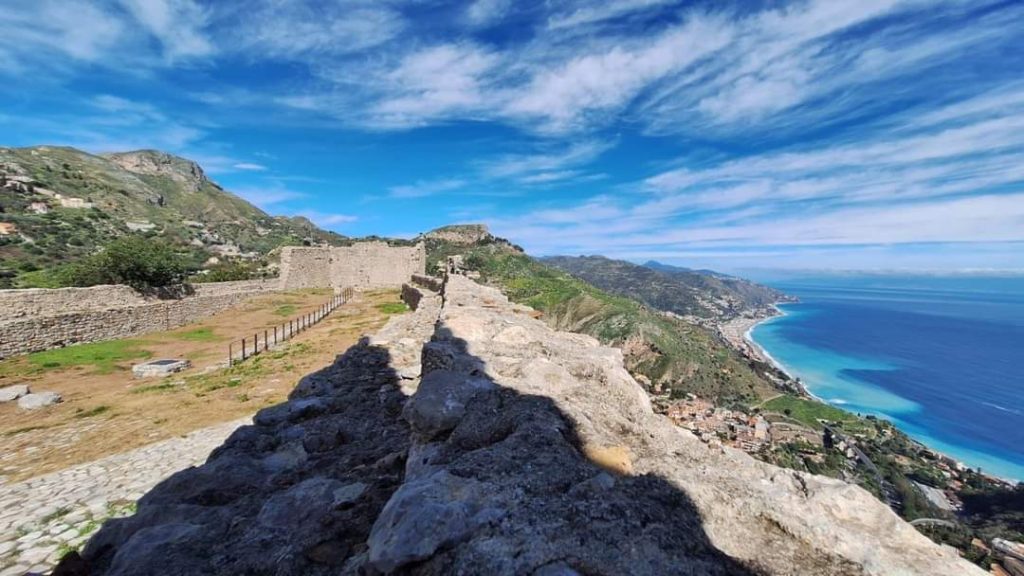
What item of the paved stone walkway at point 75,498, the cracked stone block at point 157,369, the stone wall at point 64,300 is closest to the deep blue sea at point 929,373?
the paved stone walkway at point 75,498

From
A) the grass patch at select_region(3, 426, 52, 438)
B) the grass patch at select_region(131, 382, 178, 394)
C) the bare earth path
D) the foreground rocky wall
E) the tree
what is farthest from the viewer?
the tree

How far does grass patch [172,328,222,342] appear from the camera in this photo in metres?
20.8

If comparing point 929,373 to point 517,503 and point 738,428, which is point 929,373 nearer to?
point 738,428

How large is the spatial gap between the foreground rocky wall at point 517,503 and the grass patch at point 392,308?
19.4m

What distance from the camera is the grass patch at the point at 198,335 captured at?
68.3 ft

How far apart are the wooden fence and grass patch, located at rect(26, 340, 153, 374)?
11.7 feet

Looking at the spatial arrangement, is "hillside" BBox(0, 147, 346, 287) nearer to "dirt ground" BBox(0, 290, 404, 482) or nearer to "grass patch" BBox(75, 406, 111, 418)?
"dirt ground" BBox(0, 290, 404, 482)

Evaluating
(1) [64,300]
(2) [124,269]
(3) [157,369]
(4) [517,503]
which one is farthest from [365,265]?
(4) [517,503]

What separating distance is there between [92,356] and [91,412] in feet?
30.2

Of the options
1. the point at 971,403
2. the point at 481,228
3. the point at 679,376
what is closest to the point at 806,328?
the point at 971,403

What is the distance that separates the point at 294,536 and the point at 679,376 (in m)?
36.0

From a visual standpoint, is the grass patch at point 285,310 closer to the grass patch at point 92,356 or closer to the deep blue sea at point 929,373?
the grass patch at point 92,356

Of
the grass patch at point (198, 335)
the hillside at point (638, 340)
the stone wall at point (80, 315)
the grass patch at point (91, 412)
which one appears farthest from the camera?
the hillside at point (638, 340)

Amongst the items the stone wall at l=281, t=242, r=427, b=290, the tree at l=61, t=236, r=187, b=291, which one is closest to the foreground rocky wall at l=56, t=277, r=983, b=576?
the tree at l=61, t=236, r=187, b=291
